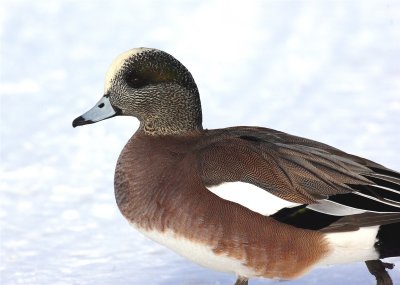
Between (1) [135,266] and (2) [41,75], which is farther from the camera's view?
(2) [41,75]

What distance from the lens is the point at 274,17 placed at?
8.95 meters

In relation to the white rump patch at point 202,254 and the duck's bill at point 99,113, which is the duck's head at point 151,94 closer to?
the duck's bill at point 99,113

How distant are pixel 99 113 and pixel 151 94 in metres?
0.26

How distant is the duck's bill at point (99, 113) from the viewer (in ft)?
15.7

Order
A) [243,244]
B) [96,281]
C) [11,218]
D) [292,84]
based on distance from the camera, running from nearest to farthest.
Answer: [243,244]
[96,281]
[11,218]
[292,84]

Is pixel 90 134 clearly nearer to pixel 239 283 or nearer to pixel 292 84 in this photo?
pixel 292 84

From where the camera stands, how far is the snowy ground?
5625mm

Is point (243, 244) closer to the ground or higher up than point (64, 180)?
closer to the ground

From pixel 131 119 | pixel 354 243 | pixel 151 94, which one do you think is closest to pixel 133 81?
pixel 151 94

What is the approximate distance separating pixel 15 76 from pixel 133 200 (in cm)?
407

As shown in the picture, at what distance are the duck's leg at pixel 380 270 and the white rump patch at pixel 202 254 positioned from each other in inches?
24.5

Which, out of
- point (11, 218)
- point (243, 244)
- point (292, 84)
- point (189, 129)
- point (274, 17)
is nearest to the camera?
point (243, 244)

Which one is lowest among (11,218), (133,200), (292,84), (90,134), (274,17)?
(133,200)

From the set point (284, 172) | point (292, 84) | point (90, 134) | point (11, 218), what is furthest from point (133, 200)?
point (292, 84)
